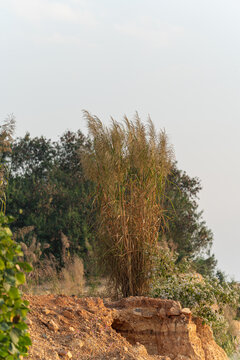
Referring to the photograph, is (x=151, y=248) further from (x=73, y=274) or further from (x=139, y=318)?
(x=73, y=274)

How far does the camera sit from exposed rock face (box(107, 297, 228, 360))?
4.90 meters

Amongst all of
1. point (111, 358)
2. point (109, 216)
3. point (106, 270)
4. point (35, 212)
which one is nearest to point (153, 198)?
Answer: point (109, 216)

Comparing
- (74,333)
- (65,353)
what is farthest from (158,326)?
(65,353)

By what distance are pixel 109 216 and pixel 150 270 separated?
94cm

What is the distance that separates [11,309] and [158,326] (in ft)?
10.1

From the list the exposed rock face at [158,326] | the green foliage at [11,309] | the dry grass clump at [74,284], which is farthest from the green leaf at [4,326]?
the dry grass clump at [74,284]

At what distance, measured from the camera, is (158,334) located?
16.3ft

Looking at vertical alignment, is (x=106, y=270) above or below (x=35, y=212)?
below

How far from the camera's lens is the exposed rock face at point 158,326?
4898 mm

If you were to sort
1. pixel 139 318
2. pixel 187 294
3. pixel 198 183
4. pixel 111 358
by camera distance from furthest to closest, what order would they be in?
pixel 198 183
pixel 187 294
pixel 139 318
pixel 111 358

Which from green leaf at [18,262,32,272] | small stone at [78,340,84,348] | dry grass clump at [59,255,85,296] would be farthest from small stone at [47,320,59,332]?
dry grass clump at [59,255,85,296]

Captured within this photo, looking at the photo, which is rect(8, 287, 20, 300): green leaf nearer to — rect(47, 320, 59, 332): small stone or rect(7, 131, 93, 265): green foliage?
rect(47, 320, 59, 332): small stone

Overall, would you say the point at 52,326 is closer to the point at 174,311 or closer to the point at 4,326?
the point at 174,311

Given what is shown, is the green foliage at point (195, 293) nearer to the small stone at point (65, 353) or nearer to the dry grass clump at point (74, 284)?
the dry grass clump at point (74, 284)
